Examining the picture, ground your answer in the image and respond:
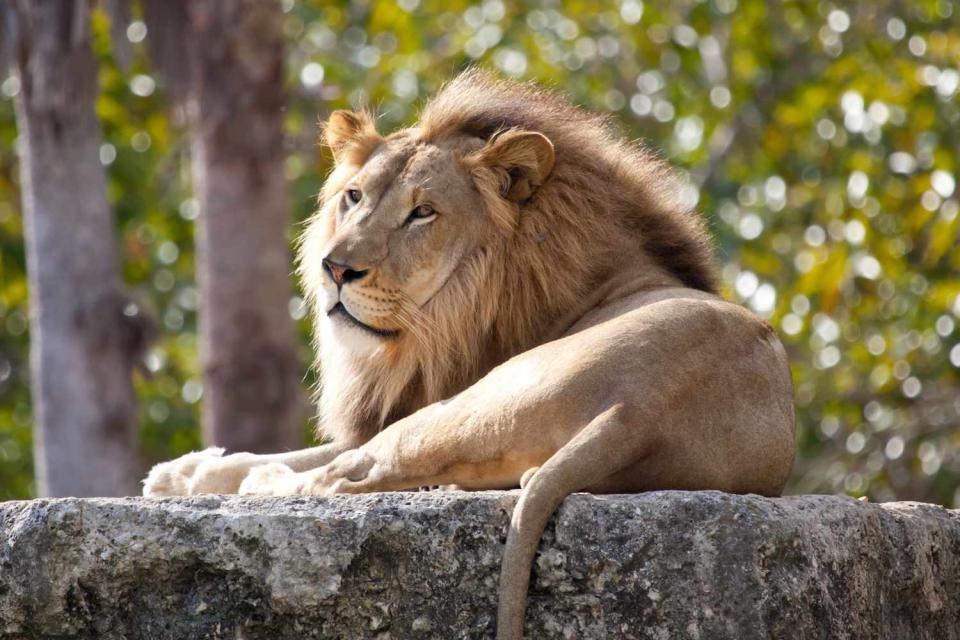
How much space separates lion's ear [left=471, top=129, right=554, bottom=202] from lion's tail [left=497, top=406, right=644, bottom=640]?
1108 millimetres

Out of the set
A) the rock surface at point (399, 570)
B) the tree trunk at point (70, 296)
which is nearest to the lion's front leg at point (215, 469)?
the rock surface at point (399, 570)

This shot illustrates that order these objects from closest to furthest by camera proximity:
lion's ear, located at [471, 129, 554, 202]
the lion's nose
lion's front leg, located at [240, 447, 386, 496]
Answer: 1. lion's front leg, located at [240, 447, 386, 496]
2. the lion's nose
3. lion's ear, located at [471, 129, 554, 202]

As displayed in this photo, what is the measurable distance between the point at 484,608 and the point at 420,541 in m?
0.16

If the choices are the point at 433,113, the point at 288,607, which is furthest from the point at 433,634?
the point at 433,113

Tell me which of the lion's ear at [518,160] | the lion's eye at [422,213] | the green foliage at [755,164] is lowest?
the green foliage at [755,164]

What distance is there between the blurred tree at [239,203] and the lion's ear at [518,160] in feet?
12.5

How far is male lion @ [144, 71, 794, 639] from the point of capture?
2.90 meters

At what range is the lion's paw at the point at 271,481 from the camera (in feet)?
11.0

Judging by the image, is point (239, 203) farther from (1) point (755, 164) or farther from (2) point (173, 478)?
(1) point (755, 164)

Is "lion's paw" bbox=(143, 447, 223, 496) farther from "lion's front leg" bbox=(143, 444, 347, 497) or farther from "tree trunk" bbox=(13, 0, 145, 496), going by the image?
"tree trunk" bbox=(13, 0, 145, 496)

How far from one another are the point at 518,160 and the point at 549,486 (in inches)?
53.9

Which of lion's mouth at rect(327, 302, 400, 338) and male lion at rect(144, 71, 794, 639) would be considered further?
lion's mouth at rect(327, 302, 400, 338)

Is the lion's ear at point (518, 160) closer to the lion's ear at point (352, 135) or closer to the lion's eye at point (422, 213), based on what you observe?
the lion's eye at point (422, 213)

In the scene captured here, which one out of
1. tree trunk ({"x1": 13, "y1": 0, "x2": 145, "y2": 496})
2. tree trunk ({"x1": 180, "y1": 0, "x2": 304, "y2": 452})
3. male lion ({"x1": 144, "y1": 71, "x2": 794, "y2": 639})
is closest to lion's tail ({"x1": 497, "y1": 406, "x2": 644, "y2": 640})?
male lion ({"x1": 144, "y1": 71, "x2": 794, "y2": 639})
